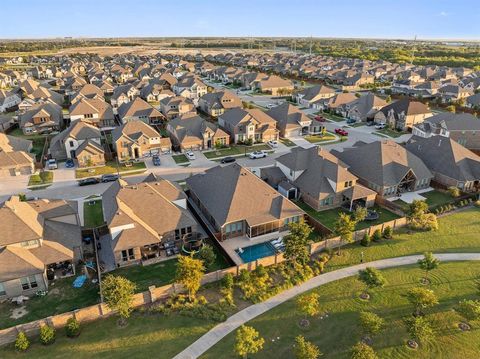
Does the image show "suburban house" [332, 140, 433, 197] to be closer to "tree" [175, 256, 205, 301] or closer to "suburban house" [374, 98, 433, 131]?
"tree" [175, 256, 205, 301]

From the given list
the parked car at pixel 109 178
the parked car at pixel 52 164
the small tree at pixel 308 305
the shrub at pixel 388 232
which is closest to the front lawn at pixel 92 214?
the parked car at pixel 109 178

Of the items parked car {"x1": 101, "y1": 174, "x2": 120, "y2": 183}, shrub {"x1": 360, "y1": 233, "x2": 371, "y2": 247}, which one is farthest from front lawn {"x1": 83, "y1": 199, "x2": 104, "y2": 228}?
shrub {"x1": 360, "y1": 233, "x2": 371, "y2": 247}

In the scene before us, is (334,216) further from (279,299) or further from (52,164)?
(52,164)

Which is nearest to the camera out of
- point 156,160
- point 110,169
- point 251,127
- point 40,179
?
point 40,179

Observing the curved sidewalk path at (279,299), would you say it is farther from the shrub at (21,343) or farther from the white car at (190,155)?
the white car at (190,155)

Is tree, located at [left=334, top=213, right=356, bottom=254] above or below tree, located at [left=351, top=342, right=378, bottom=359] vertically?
above

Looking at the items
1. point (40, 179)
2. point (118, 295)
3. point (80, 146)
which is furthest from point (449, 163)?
point (40, 179)
